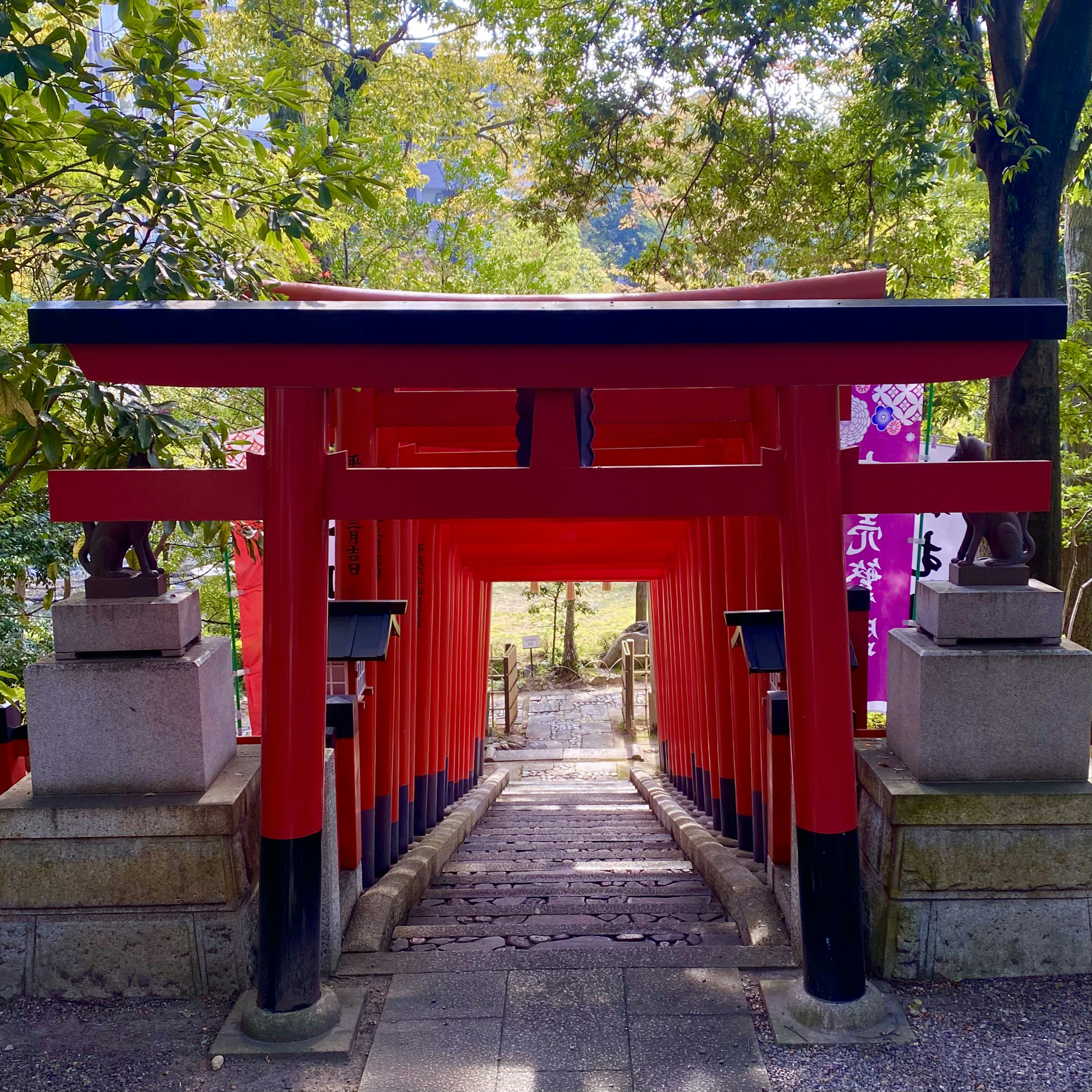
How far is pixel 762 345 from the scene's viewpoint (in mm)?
3605

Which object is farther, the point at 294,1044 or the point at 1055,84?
the point at 1055,84

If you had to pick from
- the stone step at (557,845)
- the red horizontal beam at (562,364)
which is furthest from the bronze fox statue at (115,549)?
the stone step at (557,845)

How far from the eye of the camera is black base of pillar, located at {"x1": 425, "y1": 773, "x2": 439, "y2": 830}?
8.22 meters

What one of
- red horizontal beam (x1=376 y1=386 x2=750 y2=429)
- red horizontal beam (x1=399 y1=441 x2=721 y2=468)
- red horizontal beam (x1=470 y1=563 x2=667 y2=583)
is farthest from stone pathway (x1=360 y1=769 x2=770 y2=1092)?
red horizontal beam (x1=470 y1=563 x2=667 y2=583)

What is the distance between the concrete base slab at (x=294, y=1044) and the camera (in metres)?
3.67

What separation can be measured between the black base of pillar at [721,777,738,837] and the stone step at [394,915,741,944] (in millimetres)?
2494

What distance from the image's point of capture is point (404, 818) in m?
6.95

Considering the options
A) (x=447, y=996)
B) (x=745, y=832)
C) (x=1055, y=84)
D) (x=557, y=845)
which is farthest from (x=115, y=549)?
(x=1055, y=84)

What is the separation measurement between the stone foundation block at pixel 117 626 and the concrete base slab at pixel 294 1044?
1542 mm

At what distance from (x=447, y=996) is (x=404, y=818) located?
9.93 feet

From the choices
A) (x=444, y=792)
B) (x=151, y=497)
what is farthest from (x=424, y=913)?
(x=444, y=792)

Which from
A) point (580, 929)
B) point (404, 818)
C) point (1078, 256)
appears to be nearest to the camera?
point (580, 929)

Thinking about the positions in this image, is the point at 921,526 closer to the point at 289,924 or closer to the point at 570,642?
the point at 289,924

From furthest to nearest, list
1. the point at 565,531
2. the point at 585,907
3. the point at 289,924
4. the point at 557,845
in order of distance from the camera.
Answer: the point at 565,531 < the point at 557,845 < the point at 585,907 < the point at 289,924
